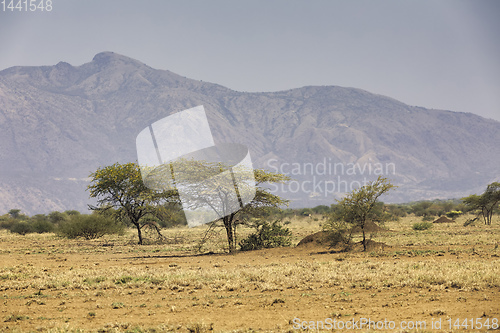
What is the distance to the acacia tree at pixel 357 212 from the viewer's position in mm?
24969

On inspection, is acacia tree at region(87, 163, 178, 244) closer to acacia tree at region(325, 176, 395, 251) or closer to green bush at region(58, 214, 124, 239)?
green bush at region(58, 214, 124, 239)

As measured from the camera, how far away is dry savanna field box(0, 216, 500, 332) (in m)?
11.6

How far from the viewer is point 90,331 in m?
11.4

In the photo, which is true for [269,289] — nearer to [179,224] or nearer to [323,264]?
[323,264]

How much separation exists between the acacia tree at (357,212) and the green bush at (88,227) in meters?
25.7

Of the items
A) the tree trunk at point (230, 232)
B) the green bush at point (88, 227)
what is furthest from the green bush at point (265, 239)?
the green bush at point (88, 227)

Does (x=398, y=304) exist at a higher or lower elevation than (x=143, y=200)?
lower

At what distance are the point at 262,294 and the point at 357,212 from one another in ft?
38.7

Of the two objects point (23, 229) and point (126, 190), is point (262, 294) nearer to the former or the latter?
point (126, 190)

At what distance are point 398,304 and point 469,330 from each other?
8.51 feet

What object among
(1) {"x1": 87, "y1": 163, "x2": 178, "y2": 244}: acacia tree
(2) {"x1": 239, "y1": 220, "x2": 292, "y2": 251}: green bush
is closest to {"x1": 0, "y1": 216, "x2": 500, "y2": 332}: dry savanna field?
(2) {"x1": 239, "y1": 220, "x2": 292, "y2": 251}: green bush

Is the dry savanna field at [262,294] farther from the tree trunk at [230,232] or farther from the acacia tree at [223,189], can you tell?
the acacia tree at [223,189]

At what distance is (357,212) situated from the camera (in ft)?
82.8

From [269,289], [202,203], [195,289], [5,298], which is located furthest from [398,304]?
[202,203]
